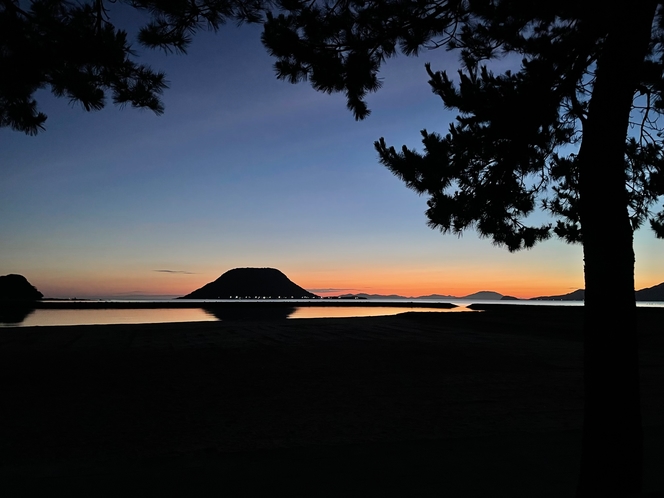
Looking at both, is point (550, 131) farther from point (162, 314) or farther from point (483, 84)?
point (162, 314)

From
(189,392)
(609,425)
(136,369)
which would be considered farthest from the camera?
(136,369)

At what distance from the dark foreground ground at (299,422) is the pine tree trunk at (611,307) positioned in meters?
0.34

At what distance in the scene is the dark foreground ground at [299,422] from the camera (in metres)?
2.93

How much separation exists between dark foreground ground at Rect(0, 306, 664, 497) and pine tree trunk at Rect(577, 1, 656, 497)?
0.34 meters

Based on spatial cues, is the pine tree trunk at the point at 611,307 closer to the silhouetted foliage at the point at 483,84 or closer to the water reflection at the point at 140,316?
the silhouetted foliage at the point at 483,84

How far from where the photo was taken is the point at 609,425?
2627 mm

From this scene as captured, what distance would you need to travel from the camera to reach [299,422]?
4.47 m

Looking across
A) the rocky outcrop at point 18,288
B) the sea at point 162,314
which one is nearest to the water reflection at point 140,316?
the sea at point 162,314

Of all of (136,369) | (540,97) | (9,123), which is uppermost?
(540,97)

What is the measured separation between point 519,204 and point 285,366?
4.50 metres

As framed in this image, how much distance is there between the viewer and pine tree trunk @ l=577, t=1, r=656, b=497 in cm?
260

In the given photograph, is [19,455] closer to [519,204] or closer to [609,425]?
[609,425]

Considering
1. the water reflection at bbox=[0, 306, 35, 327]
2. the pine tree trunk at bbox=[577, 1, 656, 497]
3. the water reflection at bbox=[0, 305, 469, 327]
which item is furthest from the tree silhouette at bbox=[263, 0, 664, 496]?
the water reflection at bbox=[0, 306, 35, 327]

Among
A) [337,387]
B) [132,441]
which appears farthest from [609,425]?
[337,387]
